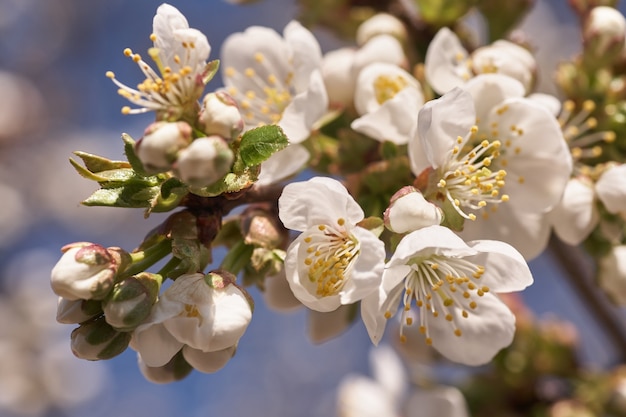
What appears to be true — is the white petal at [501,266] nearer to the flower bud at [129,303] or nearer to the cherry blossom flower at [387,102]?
the cherry blossom flower at [387,102]

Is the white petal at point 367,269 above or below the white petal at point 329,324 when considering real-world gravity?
above

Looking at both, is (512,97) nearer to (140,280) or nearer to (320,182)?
(320,182)

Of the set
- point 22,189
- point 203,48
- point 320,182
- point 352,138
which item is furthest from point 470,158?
point 22,189

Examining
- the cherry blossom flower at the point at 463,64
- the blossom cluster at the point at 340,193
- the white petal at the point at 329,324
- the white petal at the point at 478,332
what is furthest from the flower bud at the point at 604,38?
the white petal at the point at 329,324

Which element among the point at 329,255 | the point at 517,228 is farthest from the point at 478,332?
the point at 329,255

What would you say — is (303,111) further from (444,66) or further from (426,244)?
(426,244)

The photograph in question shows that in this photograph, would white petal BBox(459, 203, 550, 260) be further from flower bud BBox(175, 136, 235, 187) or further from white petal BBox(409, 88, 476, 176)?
flower bud BBox(175, 136, 235, 187)
